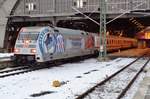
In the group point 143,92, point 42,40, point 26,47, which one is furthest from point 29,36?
point 143,92

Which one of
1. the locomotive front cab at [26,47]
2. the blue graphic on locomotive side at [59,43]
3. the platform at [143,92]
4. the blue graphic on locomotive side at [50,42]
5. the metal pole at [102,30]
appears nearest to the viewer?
the platform at [143,92]

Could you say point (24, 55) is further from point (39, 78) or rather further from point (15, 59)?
point (39, 78)

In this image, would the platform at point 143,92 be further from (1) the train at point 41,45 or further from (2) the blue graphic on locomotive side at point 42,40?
(1) the train at point 41,45

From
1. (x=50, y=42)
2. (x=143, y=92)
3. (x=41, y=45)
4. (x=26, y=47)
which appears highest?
(x=50, y=42)

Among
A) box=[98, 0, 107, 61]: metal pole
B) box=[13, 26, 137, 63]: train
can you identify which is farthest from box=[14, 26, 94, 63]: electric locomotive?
box=[98, 0, 107, 61]: metal pole

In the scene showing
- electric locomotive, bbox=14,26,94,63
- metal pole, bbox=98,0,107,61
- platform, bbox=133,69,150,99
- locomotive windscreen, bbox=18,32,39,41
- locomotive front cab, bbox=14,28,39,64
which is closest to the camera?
platform, bbox=133,69,150,99

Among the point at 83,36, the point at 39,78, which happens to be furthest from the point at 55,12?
the point at 39,78

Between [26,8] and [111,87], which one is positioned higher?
[26,8]

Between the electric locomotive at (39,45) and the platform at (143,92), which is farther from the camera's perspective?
the electric locomotive at (39,45)

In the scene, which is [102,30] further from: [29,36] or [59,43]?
[29,36]

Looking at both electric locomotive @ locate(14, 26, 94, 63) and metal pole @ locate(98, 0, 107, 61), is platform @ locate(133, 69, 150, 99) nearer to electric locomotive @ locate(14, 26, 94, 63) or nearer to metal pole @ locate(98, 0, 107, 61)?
electric locomotive @ locate(14, 26, 94, 63)

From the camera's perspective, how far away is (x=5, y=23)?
69062mm

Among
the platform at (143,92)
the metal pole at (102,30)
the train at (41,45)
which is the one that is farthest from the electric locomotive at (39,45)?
the platform at (143,92)

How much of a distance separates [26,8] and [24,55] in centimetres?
4283
